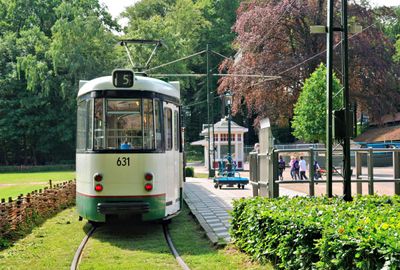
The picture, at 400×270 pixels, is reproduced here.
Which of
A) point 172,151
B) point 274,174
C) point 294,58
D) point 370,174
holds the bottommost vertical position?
point 370,174

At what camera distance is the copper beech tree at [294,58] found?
146ft

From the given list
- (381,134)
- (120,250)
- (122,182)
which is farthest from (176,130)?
(381,134)

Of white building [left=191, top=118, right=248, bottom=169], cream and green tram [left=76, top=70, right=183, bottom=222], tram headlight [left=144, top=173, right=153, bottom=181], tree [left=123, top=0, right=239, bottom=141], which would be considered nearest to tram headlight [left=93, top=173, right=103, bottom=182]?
cream and green tram [left=76, top=70, right=183, bottom=222]

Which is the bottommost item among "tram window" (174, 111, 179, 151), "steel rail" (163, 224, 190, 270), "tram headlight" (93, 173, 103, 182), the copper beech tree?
"steel rail" (163, 224, 190, 270)

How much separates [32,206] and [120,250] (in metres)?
4.80

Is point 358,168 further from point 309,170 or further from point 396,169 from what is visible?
point 309,170

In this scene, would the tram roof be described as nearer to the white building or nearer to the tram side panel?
the tram side panel

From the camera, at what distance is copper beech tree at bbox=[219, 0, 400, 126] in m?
44.4

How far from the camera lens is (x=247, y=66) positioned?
44531 mm

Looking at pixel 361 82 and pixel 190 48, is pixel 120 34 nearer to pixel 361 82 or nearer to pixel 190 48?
pixel 190 48

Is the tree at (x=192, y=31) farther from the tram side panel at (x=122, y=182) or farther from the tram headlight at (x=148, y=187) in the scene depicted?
the tram headlight at (x=148, y=187)

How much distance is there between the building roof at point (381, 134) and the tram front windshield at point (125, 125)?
44.3 metres

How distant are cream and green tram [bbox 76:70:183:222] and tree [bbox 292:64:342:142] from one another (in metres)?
30.0

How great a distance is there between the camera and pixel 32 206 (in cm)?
1459
